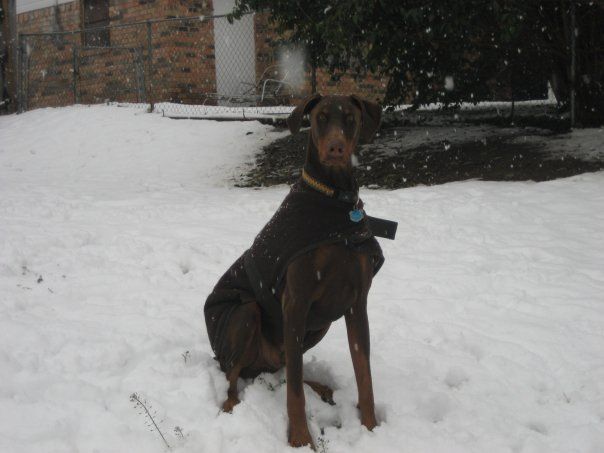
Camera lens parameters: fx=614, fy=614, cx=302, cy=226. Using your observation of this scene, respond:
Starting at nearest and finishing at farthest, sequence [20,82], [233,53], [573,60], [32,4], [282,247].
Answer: [282,247] → [573,60] → [20,82] → [233,53] → [32,4]

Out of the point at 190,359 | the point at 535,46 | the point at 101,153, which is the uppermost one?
the point at 535,46

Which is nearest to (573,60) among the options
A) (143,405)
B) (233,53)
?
(143,405)

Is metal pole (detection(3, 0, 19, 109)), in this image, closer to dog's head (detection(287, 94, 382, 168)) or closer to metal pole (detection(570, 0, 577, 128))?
metal pole (detection(570, 0, 577, 128))

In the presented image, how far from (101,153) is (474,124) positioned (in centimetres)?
650

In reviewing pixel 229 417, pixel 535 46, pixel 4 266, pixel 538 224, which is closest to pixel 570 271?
pixel 538 224

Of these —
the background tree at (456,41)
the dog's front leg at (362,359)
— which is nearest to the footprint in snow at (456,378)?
the dog's front leg at (362,359)

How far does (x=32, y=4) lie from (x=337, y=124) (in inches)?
647

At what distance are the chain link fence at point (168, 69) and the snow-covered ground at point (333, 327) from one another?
6499 millimetres

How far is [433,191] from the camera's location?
6.99m

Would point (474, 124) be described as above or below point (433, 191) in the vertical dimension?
above

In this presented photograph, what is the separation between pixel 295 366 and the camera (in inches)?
111

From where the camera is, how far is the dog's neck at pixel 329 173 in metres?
2.89

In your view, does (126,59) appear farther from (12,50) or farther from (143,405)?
(143,405)

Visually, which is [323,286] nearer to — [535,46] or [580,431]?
[580,431]
